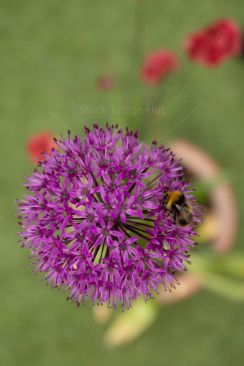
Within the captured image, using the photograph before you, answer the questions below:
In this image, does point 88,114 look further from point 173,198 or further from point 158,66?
point 173,198

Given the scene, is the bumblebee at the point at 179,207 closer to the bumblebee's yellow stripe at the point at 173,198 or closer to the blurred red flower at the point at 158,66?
the bumblebee's yellow stripe at the point at 173,198

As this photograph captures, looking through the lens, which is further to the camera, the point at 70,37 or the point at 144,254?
the point at 70,37

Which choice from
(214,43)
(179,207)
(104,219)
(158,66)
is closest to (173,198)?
(179,207)

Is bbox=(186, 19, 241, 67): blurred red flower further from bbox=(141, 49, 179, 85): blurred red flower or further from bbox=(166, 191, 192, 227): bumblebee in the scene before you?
bbox=(166, 191, 192, 227): bumblebee

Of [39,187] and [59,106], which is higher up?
[59,106]

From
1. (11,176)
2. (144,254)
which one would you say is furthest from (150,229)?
(11,176)

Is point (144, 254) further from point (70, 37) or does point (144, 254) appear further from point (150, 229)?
point (70, 37)

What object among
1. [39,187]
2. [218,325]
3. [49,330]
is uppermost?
[39,187]

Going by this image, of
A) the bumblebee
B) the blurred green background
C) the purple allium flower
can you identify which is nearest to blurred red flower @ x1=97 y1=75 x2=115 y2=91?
the blurred green background
